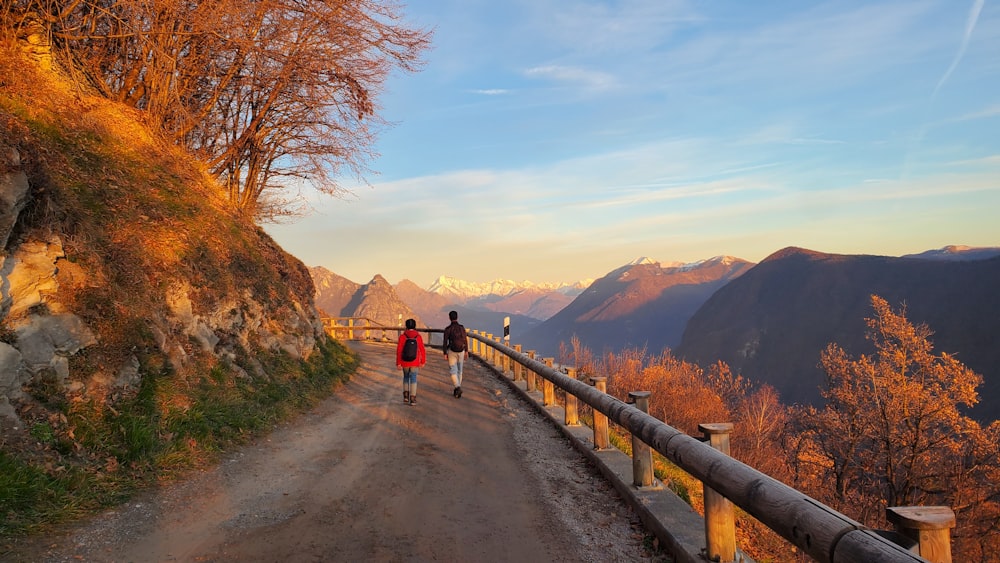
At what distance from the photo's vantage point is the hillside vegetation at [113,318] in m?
4.89

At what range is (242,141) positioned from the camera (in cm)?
1494

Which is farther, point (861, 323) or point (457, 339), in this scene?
point (861, 323)

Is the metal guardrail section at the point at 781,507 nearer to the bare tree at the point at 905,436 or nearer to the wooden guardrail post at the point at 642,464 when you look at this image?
the wooden guardrail post at the point at 642,464

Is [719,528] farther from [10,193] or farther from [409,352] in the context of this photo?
[409,352]

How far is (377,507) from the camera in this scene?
16.0ft

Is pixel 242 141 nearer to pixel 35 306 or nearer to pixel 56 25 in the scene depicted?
pixel 56 25

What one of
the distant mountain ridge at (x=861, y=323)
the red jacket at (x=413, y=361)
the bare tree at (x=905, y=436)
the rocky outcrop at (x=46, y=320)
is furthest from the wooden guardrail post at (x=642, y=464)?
the distant mountain ridge at (x=861, y=323)

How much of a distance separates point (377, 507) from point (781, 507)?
351 centimetres

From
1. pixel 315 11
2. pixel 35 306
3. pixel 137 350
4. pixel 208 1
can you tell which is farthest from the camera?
pixel 315 11

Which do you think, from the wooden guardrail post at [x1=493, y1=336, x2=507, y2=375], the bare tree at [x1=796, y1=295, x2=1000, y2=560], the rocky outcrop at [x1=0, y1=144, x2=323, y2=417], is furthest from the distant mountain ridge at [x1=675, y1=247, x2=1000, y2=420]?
the rocky outcrop at [x1=0, y1=144, x2=323, y2=417]

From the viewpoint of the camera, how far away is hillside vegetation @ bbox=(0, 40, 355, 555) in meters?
4.89

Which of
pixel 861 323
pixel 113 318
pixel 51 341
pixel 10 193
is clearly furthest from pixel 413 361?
pixel 861 323

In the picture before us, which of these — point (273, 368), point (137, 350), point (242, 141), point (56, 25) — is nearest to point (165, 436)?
point (137, 350)

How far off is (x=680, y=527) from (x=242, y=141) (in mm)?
15131
